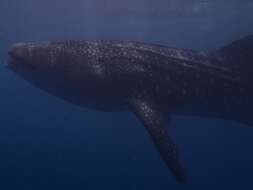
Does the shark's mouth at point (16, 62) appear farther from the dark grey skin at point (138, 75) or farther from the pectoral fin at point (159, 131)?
the pectoral fin at point (159, 131)

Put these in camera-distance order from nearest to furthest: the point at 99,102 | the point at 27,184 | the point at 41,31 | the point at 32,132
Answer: the point at 99,102
the point at 27,184
the point at 32,132
the point at 41,31

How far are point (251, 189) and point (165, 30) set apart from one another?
39.6 metres

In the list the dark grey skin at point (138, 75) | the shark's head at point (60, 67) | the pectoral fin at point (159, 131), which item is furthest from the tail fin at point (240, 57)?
the shark's head at point (60, 67)

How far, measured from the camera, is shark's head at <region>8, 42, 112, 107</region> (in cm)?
865

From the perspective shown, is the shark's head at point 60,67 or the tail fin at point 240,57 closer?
the shark's head at point 60,67

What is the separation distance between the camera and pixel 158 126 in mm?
8328

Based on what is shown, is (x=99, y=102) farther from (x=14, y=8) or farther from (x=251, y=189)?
(x=14, y=8)

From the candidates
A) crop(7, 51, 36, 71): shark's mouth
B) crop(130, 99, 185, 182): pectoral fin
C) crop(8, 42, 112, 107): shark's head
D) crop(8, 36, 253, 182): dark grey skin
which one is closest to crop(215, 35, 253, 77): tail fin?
crop(8, 36, 253, 182): dark grey skin

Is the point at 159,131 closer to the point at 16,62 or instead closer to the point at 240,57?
the point at 240,57

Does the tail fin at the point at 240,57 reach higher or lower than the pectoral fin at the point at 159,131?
higher

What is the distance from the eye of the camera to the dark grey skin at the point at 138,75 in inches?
344

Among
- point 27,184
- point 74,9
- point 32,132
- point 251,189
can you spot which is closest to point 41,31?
point 74,9

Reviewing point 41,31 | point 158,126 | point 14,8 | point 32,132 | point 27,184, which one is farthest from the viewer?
point 41,31

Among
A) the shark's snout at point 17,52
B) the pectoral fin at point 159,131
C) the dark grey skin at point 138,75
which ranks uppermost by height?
the shark's snout at point 17,52
